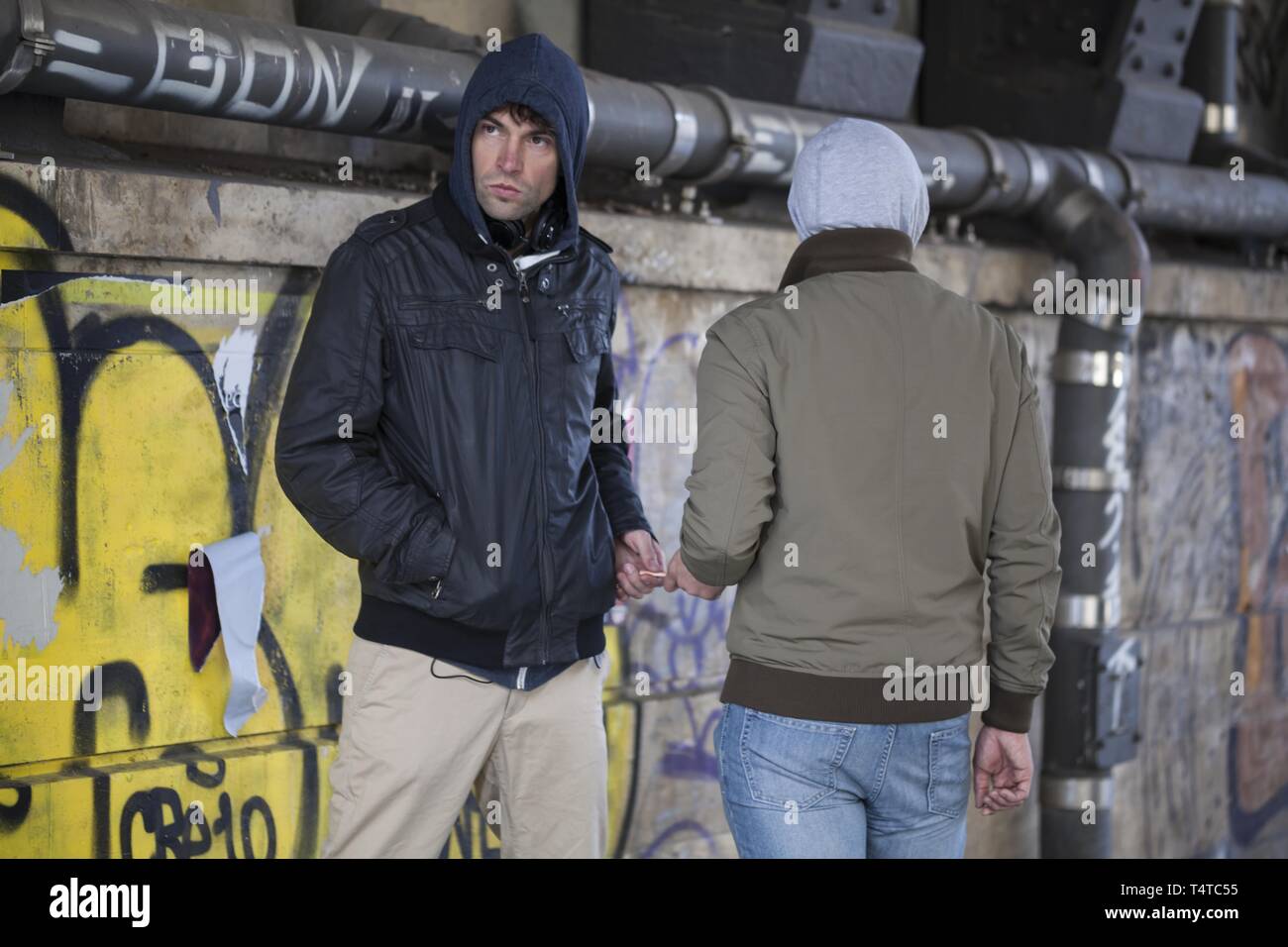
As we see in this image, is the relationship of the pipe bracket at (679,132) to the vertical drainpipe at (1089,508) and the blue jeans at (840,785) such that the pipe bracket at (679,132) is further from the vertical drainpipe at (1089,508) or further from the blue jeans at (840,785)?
the blue jeans at (840,785)

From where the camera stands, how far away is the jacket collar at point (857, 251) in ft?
8.41

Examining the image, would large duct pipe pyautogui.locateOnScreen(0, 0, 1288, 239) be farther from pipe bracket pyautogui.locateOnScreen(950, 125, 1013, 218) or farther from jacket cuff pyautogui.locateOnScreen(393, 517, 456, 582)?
jacket cuff pyautogui.locateOnScreen(393, 517, 456, 582)

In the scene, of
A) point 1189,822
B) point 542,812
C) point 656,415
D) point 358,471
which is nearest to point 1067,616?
point 1189,822

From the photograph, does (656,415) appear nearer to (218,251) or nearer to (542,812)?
(218,251)

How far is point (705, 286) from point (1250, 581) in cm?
336

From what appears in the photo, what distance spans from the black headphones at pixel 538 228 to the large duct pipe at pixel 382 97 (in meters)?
0.95

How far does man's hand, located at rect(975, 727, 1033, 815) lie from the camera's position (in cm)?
275

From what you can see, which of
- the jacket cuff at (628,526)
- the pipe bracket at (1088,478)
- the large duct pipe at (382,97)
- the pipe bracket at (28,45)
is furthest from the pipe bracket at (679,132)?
the pipe bracket at (1088,478)

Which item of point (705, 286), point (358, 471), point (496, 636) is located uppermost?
point (705, 286)

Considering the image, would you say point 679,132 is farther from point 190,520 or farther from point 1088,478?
point 1088,478

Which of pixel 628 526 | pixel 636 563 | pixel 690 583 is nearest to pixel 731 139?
pixel 628 526

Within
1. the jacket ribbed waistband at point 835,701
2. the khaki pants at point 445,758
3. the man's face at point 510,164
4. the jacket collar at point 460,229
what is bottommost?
the khaki pants at point 445,758

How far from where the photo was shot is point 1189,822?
263 inches

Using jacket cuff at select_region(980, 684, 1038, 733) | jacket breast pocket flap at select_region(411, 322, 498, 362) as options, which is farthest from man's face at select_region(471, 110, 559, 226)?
jacket cuff at select_region(980, 684, 1038, 733)
